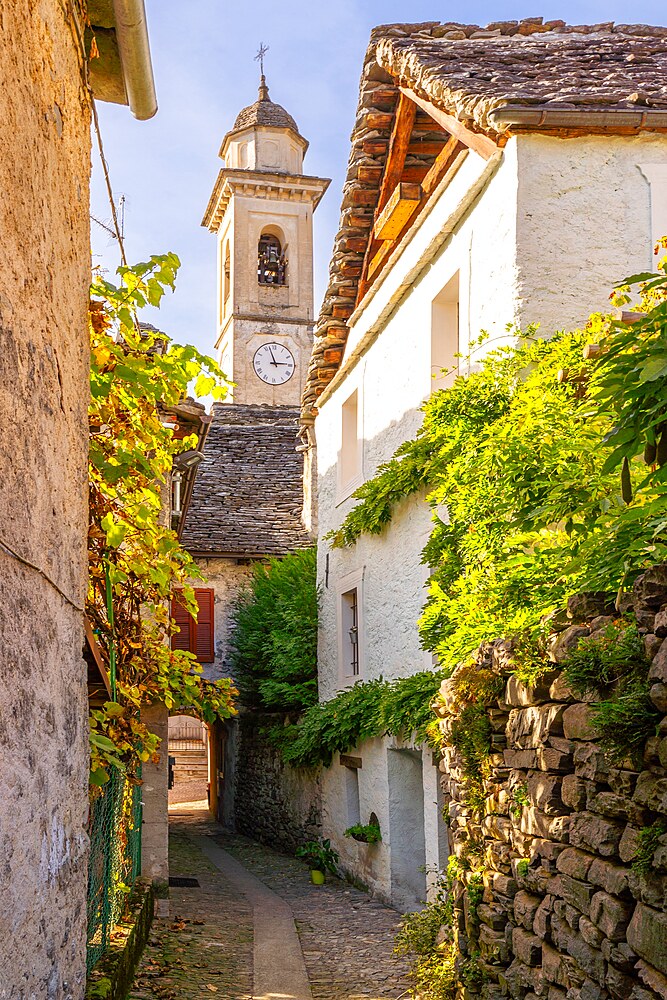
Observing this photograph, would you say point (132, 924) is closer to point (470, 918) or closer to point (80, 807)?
point (470, 918)

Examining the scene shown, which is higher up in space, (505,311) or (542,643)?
(505,311)

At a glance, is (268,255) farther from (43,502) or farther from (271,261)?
(43,502)

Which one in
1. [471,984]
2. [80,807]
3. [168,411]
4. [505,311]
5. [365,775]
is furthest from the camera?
[365,775]

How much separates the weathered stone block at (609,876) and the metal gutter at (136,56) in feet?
12.2

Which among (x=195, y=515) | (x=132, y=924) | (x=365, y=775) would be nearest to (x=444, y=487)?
(x=132, y=924)

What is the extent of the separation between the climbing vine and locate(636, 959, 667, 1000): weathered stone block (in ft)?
7.68

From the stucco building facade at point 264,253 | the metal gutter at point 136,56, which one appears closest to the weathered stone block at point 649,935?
the metal gutter at point 136,56

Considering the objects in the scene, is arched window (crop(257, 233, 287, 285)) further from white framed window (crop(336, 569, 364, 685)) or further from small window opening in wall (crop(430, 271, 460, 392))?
small window opening in wall (crop(430, 271, 460, 392))

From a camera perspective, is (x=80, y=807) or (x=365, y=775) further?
(x=365, y=775)

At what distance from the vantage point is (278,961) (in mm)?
9078

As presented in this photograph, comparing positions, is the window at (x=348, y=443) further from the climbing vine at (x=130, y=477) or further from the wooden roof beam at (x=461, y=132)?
the climbing vine at (x=130, y=477)

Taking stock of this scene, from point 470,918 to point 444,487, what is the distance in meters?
2.98

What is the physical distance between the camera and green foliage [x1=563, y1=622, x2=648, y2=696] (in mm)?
4320

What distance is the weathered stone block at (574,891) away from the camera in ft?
15.3
